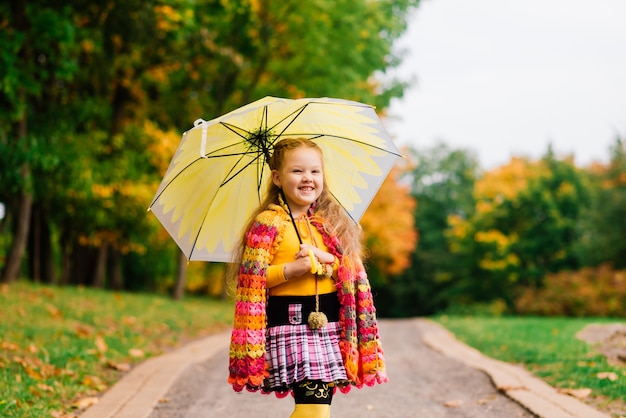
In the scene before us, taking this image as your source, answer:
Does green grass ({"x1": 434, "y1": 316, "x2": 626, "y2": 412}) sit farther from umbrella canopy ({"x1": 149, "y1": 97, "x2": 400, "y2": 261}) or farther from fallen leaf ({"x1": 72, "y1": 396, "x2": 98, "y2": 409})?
fallen leaf ({"x1": 72, "y1": 396, "x2": 98, "y2": 409})

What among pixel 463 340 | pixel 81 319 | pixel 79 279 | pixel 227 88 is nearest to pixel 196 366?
pixel 81 319

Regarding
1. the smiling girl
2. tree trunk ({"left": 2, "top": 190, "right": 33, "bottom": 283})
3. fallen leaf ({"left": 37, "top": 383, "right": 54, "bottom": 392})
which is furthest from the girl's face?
tree trunk ({"left": 2, "top": 190, "right": 33, "bottom": 283})

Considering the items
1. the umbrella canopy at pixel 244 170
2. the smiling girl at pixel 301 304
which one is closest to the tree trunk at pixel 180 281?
the umbrella canopy at pixel 244 170

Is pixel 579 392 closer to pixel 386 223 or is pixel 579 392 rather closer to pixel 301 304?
pixel 301 304

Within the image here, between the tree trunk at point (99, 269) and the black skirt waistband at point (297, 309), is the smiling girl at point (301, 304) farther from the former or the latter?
the tree trunk at point (99, 269)

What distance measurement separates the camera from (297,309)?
3.49m

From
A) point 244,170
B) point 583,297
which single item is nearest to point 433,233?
point 583,297

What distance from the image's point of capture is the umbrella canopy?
397 centimetres

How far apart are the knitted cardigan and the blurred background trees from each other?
780cm

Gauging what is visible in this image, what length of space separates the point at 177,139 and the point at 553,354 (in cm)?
1114

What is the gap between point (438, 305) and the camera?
3781 centimetres

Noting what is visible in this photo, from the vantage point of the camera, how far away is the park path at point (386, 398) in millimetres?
5375

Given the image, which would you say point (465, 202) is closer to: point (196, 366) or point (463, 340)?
point (463, 340)

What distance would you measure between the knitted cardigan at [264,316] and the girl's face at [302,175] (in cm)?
12
